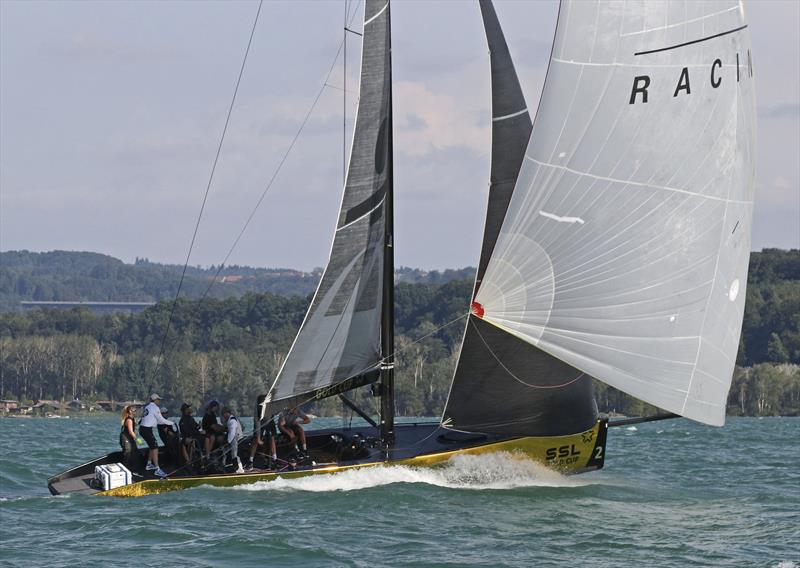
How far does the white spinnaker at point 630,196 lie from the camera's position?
59.4 feet

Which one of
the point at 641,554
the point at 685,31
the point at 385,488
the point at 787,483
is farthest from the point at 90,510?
the point at 787,483

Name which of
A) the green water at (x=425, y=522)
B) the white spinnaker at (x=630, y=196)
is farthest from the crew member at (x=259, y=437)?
the white spinnaker at (x=630, y=196)

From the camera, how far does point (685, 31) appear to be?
18062 mm

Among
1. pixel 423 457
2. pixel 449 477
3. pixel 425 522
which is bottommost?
pixel 425 522

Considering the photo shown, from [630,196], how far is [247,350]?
9810 centimetres

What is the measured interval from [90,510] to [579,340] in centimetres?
701

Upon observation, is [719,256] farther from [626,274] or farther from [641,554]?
[641,554]

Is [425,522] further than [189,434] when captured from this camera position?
No

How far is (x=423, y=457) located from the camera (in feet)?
66.7

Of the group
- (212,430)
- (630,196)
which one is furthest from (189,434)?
(630,196)

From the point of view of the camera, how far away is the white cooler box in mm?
20031

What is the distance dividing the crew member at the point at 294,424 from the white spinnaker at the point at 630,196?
4251 millimetres

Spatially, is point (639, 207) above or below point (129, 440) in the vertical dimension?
above

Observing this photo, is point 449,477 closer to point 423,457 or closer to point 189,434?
point 423,457
